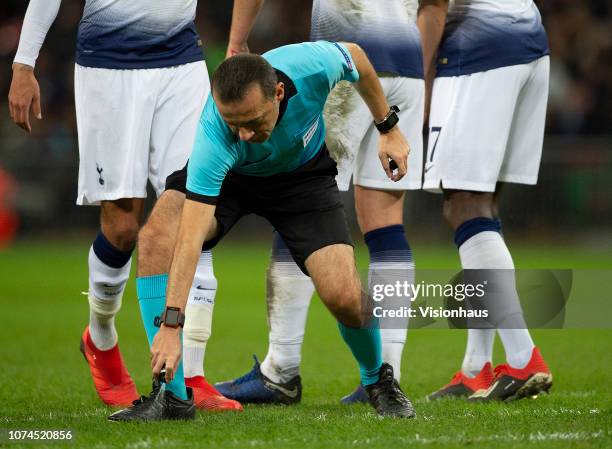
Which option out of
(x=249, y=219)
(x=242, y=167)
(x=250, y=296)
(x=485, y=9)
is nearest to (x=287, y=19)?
(x=249, y=219)

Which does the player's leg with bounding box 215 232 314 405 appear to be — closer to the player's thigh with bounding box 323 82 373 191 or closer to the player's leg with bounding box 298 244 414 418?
the player's thigh with bounding box 323 82 373 191

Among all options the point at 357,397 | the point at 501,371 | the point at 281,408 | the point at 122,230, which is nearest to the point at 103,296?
the point at 122,230

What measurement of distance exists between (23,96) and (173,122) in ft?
2.39

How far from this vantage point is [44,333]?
8516 mm

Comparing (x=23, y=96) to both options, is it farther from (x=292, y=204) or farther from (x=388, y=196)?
(x=388, y=196)

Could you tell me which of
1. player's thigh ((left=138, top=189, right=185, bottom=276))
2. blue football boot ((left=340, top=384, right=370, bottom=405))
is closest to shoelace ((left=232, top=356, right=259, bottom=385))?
blue football boot ((left=340, top=384, right=370, bottom=405))

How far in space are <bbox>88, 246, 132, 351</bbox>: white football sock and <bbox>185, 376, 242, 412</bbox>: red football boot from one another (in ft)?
1.90

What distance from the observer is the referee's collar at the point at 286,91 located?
15.0ft

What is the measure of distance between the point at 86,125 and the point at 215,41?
11.9m

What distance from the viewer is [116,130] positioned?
559 cm

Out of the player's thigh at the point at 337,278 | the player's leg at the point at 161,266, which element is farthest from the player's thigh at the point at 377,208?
the player's leg at the point at 161,266

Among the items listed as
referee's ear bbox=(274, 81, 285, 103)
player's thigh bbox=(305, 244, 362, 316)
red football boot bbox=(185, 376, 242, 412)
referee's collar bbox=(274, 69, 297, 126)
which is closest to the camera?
referee's ear bbox=(274, 81, 285, 103)

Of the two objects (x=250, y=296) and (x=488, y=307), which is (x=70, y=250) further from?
(x=488, y=307)

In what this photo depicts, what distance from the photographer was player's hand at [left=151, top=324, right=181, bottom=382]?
418 cm
